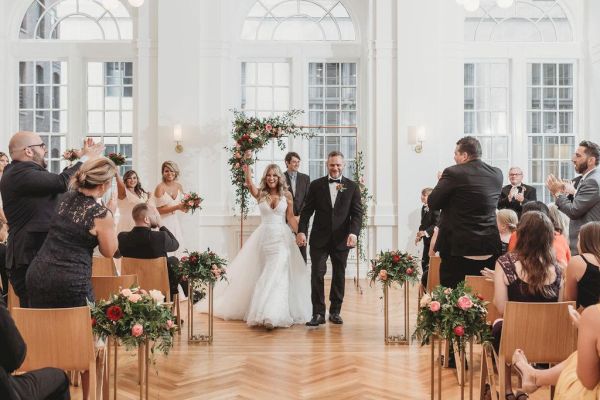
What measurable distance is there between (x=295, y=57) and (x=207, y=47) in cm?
160

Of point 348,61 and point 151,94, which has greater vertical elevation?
point 348,61

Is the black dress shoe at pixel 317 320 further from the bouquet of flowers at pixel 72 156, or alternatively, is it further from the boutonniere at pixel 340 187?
the bouquet of flowers at pixel 72 156

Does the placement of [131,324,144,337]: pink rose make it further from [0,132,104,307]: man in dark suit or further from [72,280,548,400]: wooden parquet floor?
[0,132,104,307]: man in dark suit

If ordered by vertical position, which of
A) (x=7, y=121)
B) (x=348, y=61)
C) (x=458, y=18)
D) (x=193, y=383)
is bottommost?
(x=193, y=383)

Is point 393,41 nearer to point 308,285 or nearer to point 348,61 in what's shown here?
point 348,61

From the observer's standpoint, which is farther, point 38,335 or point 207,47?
point 207,47

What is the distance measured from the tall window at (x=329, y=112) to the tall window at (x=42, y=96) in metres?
4.43

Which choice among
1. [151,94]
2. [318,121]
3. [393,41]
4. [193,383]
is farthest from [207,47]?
[193,383]

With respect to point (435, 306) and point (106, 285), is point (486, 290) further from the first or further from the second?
point (106, 285)

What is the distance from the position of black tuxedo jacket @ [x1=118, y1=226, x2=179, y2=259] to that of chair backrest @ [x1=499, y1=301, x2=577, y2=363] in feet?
12.0

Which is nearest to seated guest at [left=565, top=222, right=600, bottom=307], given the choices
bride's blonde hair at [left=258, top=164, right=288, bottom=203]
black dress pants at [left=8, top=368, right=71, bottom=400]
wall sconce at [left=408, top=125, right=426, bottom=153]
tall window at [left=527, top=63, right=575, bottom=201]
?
black dress pants at [left=8, top=368, right=71, bottom=400]

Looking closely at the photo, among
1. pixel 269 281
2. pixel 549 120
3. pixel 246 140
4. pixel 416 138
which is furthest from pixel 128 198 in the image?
pixel 549 120

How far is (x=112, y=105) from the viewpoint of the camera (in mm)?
11328

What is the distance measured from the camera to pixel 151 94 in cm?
1085
